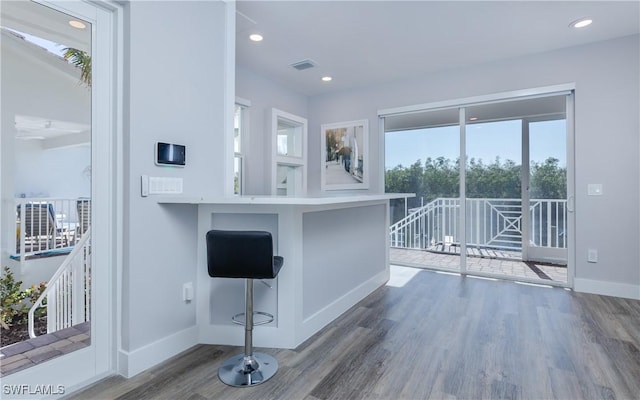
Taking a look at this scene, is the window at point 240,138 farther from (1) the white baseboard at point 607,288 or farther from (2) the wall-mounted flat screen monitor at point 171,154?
(1) the white baseboard at point 607,288

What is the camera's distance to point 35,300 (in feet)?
5.57

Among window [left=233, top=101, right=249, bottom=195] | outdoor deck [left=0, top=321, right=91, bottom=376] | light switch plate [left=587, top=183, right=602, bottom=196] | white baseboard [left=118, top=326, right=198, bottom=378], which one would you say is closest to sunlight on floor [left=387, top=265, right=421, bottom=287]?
light switch plate [left=587, top=183, right=602, bottom=196]

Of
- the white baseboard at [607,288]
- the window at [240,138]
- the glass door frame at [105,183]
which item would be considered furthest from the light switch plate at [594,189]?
the glass door frame at [105,183]

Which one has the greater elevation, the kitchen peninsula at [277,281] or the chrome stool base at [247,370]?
the kitchen peninsula at [277,281]

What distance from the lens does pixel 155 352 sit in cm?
202

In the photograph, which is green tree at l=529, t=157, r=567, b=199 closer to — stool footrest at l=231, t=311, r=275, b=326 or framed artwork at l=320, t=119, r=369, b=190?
framed artwork at l=320, t=119, r=369, b=190

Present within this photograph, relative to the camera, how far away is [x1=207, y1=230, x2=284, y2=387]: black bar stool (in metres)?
1.76

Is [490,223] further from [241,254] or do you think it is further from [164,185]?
[164,185]

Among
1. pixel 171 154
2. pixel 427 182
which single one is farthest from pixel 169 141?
pixel 427 182

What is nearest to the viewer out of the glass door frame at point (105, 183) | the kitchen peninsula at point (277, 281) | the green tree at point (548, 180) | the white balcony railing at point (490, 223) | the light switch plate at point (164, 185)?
the glass door frame at point (105, 183)

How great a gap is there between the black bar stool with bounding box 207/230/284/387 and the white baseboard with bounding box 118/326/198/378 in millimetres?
436

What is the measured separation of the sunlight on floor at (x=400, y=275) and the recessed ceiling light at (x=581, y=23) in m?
3.17

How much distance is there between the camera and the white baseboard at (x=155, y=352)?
6.21ft

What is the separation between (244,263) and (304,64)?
3.03m
